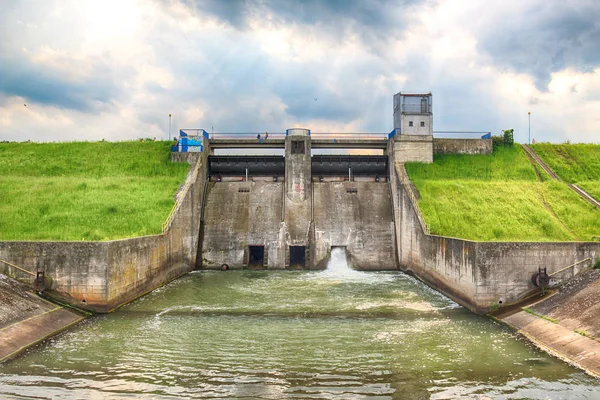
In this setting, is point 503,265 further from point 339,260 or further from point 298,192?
point 298,192

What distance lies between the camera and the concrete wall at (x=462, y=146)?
37.2m

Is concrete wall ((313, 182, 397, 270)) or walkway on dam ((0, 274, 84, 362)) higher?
concrete wall ((313, 182, 397, 270))

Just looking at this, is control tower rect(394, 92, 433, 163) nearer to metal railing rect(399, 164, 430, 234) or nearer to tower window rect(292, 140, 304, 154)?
metal railing rect(399, 164, 430, 234)

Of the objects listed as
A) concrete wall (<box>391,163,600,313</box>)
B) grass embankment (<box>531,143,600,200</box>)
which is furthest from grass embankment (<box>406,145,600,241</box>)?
concrete wall (<box>391,163,600,313</box>)

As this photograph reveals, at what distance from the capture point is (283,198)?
→ 3453 cm

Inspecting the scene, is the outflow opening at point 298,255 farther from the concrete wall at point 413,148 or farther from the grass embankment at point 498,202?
the concrete wall at point 413,148

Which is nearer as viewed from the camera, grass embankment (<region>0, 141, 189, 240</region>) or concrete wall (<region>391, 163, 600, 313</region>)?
concrete wall (<region>391, 163, 600, 313</region>)

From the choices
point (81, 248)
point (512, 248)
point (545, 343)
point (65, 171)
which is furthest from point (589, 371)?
point (65, 171)

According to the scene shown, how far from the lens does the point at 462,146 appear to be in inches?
1473

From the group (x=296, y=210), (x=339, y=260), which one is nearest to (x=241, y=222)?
(x=296, y=210)

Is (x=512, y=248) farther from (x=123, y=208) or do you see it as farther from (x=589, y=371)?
(x=123, y=208)

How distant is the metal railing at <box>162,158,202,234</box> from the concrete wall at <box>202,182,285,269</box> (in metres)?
2.19

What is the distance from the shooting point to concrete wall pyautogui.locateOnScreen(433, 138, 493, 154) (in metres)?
37.2

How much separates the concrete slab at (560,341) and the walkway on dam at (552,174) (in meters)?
14.1
